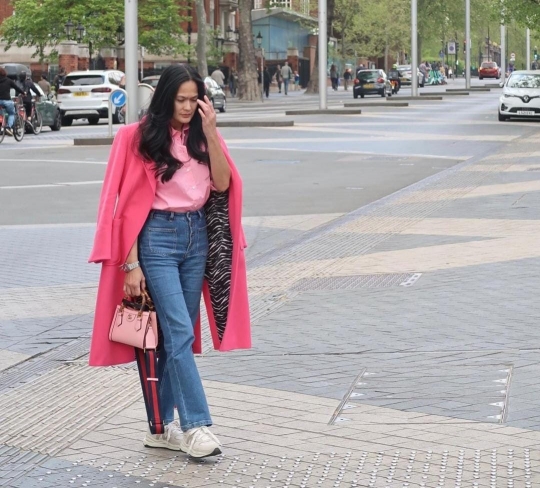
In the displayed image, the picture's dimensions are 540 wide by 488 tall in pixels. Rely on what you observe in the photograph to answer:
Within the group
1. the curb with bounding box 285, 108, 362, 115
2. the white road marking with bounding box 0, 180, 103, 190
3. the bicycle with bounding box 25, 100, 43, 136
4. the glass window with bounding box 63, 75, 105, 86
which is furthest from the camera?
the curb with bounding box 285, 108, 362, 115

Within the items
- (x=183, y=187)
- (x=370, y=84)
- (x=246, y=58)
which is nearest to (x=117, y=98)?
(x=183, y=187)

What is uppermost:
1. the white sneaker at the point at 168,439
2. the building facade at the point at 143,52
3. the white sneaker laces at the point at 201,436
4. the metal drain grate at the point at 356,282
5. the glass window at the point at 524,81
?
the building facade at the point at 143,52

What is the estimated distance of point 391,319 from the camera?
874 cm

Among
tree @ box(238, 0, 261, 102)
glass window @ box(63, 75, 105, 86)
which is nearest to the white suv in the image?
glass window @ box(63, 75, 105, 86)

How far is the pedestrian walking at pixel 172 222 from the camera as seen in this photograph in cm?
539

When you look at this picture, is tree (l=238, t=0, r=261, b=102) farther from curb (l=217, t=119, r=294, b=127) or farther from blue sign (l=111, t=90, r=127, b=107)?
blue sign (l=111, t=90, r=127, b=107)

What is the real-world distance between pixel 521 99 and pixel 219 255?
3374 centimetres

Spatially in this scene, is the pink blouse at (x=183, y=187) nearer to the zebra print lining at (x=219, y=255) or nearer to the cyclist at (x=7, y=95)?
the zebra print lining at (x=219, y=255)

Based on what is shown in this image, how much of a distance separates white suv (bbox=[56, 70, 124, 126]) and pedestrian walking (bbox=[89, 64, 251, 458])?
3590cm

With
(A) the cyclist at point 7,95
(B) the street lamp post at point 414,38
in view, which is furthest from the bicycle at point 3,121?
(B) the street lamp post at point 414,38

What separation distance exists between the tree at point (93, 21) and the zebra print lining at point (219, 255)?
57082 millimetres

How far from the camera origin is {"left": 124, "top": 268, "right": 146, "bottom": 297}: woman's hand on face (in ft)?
17.7

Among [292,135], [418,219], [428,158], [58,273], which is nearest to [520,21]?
[292,135]

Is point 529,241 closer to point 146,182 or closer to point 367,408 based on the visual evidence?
point 367,408
